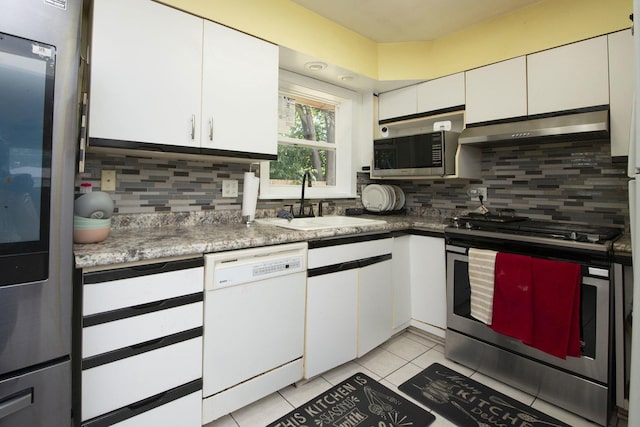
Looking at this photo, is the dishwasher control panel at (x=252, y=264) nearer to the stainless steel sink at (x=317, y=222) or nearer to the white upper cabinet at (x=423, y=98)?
the stainless steel sink at (x=317, y=222)

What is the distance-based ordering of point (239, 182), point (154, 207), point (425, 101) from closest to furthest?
point (154, 207) → point (239, 182) → point (425, 101)

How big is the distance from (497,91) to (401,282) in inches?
60.5

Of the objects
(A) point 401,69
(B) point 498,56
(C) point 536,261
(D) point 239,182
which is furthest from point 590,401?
(A) point 401,69

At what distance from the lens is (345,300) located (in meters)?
1.86

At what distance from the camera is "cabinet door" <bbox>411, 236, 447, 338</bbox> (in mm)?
2217

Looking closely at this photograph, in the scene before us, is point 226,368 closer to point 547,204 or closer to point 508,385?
point 508,385

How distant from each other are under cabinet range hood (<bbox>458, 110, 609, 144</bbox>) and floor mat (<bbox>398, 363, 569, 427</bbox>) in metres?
1.55

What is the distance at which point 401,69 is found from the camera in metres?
2.53

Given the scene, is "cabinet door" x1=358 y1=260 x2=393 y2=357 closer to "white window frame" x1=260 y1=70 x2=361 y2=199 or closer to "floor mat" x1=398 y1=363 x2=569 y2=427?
"floor mat" x1=398 y1=363 x2=569 y2=427

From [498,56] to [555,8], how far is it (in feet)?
1.21

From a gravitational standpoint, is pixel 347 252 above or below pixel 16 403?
above

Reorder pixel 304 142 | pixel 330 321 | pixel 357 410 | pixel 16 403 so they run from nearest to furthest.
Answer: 1. pixel 16 403
2. pixel 357 410
3. pixel 330 321
4. pixel 304 142

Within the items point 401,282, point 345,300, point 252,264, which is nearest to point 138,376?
point 252,264

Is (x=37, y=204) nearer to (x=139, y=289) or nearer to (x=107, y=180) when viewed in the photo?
(x=139, y=289)
